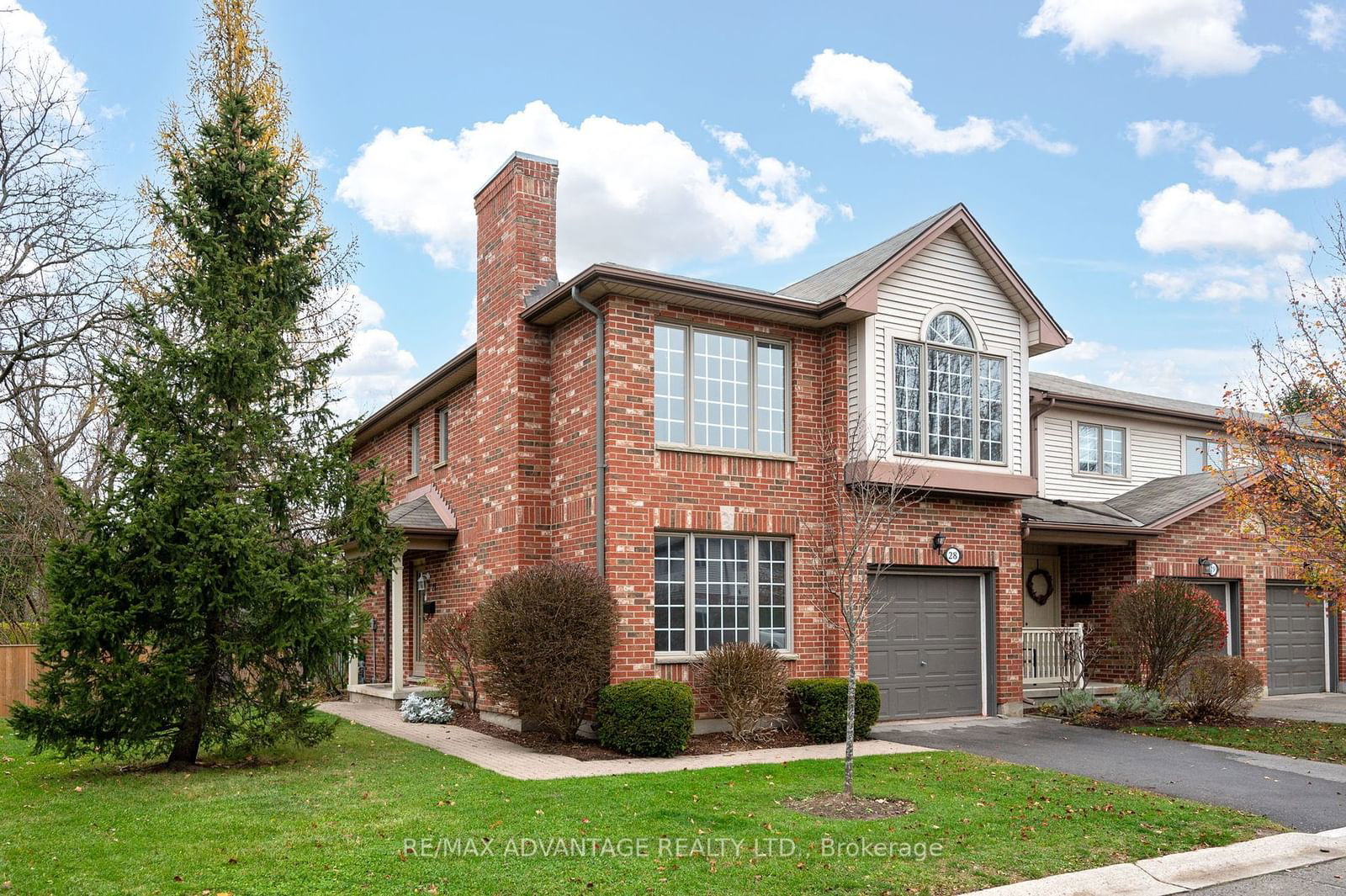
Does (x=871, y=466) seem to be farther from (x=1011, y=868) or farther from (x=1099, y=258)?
(x=1099, y=258)

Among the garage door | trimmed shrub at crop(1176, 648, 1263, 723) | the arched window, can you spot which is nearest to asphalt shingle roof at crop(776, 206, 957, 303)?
the arched window

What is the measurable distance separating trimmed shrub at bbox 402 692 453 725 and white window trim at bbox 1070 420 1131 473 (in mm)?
12168

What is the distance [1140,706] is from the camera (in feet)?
48.7

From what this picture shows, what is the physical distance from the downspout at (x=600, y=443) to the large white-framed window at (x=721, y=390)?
2.36 ft

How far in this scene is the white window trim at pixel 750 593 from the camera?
42.9 feet

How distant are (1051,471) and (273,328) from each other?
46.2 ft

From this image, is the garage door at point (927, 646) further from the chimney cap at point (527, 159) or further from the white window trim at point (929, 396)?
the chimney cap at point (527, 159)

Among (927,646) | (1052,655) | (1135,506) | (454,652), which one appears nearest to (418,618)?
(454,652)

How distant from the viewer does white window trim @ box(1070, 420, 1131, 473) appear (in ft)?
64.8

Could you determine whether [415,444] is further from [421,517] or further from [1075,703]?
[1075,703]

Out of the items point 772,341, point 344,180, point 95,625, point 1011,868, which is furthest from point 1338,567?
point 344,180

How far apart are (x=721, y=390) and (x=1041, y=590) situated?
333 inches

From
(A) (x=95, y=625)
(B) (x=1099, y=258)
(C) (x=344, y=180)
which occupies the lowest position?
(A) (x=95, y=625)

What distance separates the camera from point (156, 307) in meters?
11.2
